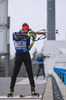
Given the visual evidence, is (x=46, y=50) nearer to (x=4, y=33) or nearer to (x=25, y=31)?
(x=4, y=33)

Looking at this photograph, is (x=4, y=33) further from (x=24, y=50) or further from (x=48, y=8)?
(x=48, y=8)

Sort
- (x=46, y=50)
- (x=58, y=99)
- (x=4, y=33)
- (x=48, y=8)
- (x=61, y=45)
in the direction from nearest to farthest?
(x=58, y=99) < (x=4, y=33) < (x=46, y=50) < (x=61, y=45) < (x=48, y=8)

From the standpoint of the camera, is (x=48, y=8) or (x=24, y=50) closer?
(x=24, y=50)

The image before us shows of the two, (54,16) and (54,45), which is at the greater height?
(54,16)

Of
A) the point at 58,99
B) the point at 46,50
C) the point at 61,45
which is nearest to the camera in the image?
the point at 58,99

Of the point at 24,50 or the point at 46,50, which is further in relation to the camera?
the point at 46,50

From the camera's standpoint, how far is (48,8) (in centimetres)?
5600

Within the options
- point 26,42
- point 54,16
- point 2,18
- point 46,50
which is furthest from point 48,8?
point 26,42

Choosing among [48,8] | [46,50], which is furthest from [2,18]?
[48,8]

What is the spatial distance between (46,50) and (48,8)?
20.1 meters

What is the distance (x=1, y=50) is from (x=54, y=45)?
16.0 metres

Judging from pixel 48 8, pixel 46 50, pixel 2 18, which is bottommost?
pixel 46 50

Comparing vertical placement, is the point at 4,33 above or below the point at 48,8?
below

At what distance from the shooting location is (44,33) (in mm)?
7207
